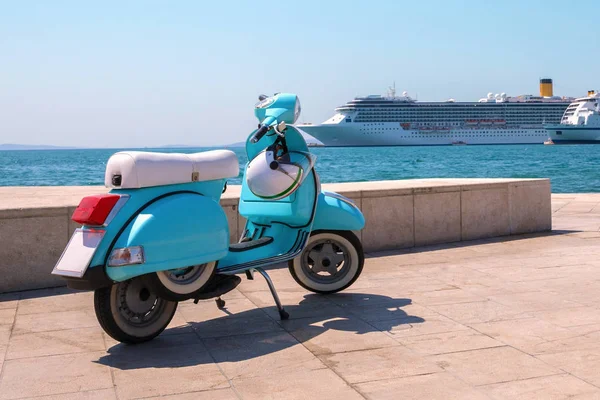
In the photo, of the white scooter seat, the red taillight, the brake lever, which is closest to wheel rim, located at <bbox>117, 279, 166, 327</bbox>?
the red taillight

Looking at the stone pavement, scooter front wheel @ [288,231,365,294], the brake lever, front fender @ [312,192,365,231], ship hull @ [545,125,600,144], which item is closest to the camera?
the stone pavement

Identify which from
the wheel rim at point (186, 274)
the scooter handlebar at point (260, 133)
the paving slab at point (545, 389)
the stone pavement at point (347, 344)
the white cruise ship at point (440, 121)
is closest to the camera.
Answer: the paving slab at point (545, 389)

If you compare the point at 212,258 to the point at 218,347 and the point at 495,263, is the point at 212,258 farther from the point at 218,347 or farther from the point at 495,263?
the point at 495,263

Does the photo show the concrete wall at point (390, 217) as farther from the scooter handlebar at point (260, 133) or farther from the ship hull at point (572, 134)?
the ship hull at point (572, 134)

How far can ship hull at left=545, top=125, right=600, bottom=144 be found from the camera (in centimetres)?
9756

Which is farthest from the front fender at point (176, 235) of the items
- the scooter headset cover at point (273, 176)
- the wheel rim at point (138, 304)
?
the scooter headset cover at point (273, 176)

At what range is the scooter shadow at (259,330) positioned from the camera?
3918 millimetres

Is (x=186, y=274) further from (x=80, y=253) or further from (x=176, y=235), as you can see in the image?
(x=80, y=253)

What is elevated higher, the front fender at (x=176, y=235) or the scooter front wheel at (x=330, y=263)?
the front fender at (x=176, y=235)

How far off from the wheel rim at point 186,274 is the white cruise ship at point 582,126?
322 feet

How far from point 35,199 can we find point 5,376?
3344 mm

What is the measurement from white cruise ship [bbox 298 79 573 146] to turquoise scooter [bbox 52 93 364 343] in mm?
97555

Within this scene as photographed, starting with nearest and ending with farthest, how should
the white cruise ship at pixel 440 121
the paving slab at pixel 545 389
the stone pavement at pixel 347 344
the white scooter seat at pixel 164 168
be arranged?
the paving slab at pixel 545 389
the stone pavement at pixel 347 344
the white scooter seat at pixel 164 168
the white cruise ship at pixel 440 121

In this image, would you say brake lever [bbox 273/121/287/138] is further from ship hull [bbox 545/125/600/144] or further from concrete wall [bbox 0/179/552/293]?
ship hull [bbox 545/125/600/144]
